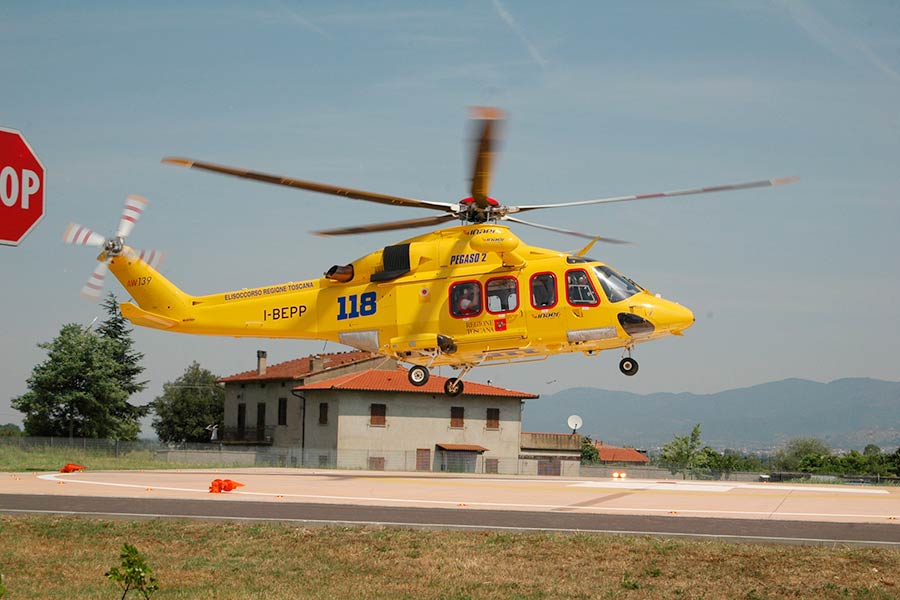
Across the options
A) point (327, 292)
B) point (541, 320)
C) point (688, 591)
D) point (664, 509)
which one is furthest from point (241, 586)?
point (327, 292)

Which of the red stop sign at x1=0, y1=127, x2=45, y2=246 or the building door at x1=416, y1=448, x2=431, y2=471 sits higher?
the red stop sign at x1=0, y1=127, x2=45, y2=246

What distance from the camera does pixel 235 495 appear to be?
23516 mm

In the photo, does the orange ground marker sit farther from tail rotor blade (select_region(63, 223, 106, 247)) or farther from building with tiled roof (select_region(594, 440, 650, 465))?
building with tiled roof (select_region(594, 440, 650, 465))

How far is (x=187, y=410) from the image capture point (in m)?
127

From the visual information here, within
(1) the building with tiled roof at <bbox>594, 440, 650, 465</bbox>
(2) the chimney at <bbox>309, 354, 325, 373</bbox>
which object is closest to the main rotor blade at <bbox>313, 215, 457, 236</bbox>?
(2) the chimney at <bbox>309, 354, 325, 373</bbox>

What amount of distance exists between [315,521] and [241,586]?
459 centimetres

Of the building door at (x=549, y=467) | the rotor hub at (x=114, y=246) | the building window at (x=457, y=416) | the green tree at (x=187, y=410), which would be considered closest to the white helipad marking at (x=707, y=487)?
the rotor hub at (x=114, y=246)

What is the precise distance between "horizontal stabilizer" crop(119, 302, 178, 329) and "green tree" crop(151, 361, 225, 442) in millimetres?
88165

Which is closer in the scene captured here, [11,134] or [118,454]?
[11,134]

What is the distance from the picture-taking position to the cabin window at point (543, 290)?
2950 centimetres

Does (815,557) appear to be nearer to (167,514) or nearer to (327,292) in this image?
(167,514)

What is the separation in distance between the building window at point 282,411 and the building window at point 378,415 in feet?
30.4

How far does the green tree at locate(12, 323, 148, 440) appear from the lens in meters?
80.1

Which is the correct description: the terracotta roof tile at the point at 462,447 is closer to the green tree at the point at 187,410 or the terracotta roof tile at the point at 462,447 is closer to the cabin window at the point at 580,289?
the cabin window at the point at 580,289
